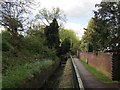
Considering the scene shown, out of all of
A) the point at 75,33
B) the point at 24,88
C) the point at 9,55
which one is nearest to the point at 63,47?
the point at 9,55

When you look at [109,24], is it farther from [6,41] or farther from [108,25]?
[6,41]

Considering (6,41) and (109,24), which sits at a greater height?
(109,24)

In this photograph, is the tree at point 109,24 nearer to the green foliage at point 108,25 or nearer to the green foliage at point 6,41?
the green foliage at point 108,25

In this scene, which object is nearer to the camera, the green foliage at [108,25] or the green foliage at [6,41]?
the green foliage at [6,41]

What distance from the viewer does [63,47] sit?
72125 millimetres

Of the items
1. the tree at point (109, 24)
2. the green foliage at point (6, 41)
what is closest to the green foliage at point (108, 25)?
the tree at point (109, 24)

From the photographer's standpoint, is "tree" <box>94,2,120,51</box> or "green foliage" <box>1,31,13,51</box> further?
"tree" <box>94,2,120,51</box>

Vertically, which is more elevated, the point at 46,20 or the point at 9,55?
the point at 46,20

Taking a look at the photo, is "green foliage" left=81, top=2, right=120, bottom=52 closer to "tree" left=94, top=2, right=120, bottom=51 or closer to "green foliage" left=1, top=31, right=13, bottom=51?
"tree" left=94, top=2, right=120, bottom=51

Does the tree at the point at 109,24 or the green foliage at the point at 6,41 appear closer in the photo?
the green foliage at the point at 6,41

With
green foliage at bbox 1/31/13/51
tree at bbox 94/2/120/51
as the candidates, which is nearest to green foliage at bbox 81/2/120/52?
tree at bbox 94/2/120/51

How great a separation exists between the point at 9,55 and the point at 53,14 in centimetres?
6450

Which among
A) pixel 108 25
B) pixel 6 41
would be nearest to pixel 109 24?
pixel 108 25

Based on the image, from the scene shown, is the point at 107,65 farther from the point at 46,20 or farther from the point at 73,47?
the point at 73,47
